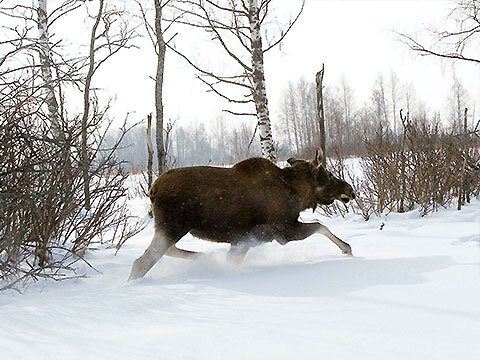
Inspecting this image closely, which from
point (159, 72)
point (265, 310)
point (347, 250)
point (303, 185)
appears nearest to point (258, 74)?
point (159, 72)

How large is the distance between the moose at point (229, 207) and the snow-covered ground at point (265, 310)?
25cm

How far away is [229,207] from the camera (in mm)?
4520

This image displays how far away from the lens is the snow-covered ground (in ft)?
7.01

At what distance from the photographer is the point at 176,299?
3197 millimetres

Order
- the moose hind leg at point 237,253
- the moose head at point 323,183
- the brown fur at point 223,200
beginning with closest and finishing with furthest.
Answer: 1. the brown fur at point 223,200
2. the moose hind leg at point 237,253
3. the moose head at point 323,183

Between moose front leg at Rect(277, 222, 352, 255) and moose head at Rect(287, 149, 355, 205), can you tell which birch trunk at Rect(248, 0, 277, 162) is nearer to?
moose head at Rect(287, 149, 355, 205)

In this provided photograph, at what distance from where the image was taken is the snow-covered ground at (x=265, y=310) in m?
2.14

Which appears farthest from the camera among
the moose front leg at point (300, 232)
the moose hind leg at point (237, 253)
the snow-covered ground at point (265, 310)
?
the moose front leg at point (300, 232)

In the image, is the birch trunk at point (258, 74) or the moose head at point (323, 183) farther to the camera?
the birch trunk at point (258, 74)

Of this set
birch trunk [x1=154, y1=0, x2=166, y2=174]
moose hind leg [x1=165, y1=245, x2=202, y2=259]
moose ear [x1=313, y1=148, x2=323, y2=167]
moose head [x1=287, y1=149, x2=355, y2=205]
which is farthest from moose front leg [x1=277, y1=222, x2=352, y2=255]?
birch trunk [x1=154, y1=0, x2=166, y2=174]

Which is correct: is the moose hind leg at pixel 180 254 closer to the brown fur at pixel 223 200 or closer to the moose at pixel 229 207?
the moose at pixel 229 207

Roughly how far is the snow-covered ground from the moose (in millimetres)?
253

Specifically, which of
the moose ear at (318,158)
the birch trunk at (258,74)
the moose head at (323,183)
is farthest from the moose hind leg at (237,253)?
the birch trunk at (258,74)

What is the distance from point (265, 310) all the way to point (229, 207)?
1.77 m
